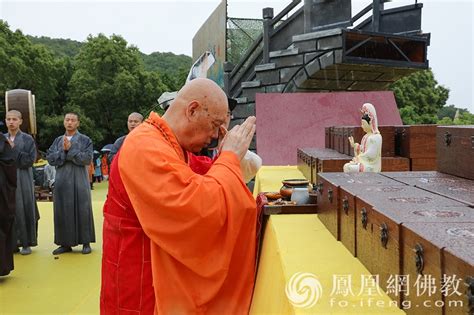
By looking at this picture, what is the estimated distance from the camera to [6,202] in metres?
4.57

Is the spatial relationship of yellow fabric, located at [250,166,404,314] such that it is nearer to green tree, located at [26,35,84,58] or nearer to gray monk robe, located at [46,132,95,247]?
gray monk robe, located at [46,132,95,247]

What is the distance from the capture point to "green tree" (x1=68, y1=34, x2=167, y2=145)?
82.5ft

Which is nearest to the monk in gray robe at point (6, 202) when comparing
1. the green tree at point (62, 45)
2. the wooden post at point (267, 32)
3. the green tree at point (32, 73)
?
the wooden post at point (267, 32)

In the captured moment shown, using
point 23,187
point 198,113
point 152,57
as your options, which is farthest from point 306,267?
point 152,57

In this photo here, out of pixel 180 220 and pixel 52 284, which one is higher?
pixel 180 220

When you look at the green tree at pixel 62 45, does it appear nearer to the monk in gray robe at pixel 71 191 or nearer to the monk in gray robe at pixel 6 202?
the monk in gray robe at pixel 71 191

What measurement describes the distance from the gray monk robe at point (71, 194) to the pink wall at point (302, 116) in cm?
252

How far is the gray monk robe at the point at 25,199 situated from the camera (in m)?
5.65

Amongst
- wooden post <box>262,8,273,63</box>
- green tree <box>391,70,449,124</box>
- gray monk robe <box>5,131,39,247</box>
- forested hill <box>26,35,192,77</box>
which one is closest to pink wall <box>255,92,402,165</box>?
wooden post <box>262,8,273,63</box>

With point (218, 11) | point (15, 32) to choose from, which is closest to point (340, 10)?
point (218, 11)

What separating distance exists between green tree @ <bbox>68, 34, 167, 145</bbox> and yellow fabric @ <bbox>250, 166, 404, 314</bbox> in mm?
23232

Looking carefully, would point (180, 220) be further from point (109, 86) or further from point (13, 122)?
point (109, 86)

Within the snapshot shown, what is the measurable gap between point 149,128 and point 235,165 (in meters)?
0.36

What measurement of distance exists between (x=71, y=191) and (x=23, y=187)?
561mm
